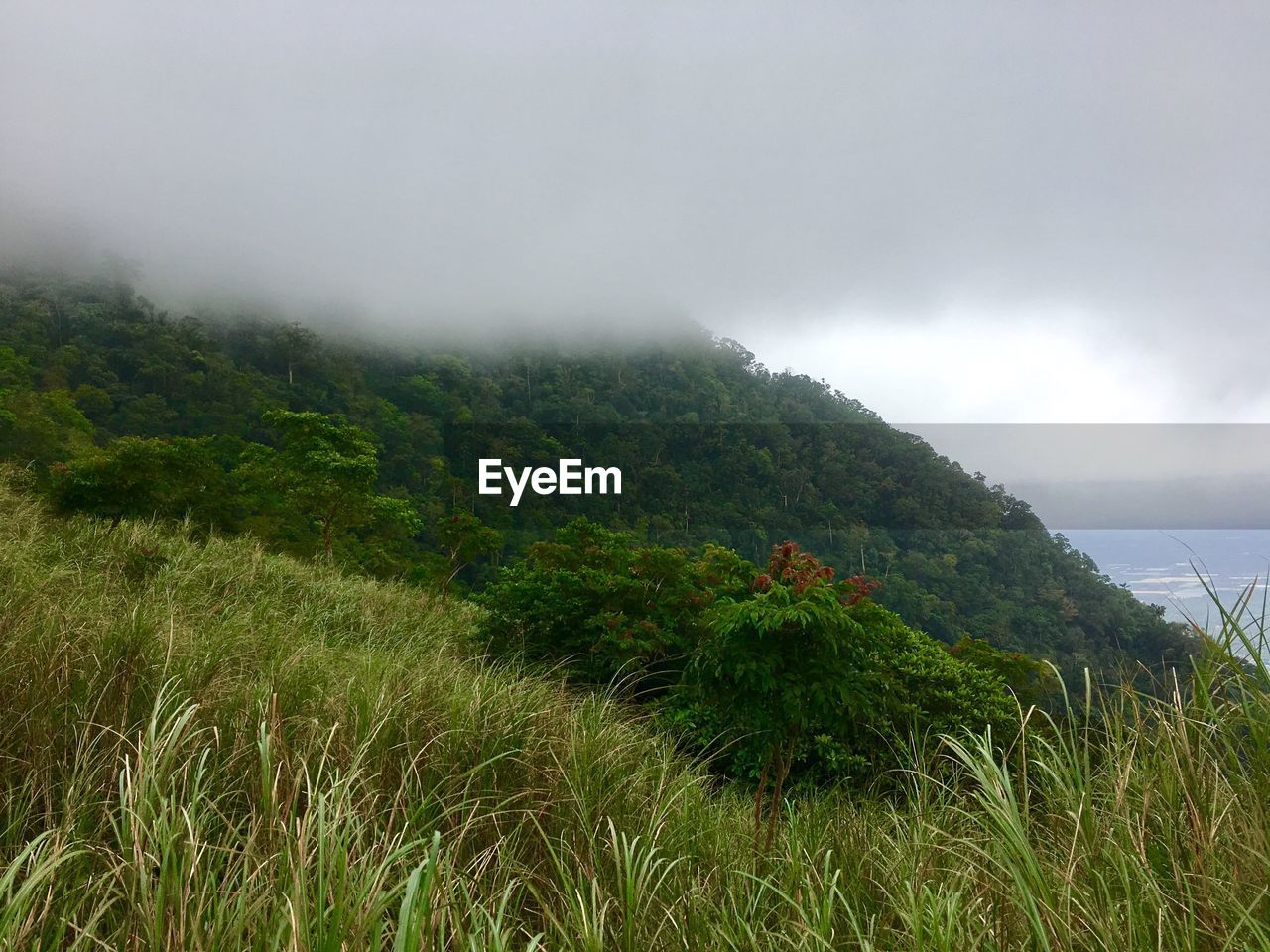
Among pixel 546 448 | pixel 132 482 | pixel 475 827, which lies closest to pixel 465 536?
pixel 132 482

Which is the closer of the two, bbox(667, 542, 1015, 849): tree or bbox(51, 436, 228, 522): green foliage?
bbox(667, 542, 1015, 849): tree

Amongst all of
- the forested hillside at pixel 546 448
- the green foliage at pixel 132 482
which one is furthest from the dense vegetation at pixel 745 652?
→ the forested hillside at pixel 546 448

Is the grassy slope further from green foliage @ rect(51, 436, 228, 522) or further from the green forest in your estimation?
green foliage @ rect(51, 436, 228, 522)

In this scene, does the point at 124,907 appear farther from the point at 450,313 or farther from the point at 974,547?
the point at 450,313

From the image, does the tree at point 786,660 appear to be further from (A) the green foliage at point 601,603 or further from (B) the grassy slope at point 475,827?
(A) the green foliage at point 601,603

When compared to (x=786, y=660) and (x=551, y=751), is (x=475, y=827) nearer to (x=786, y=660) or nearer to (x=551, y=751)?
(x=551, y=751)

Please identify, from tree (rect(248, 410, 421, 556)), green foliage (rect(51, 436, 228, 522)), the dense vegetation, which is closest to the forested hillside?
tree (rect(248, 410, 421, 556))
